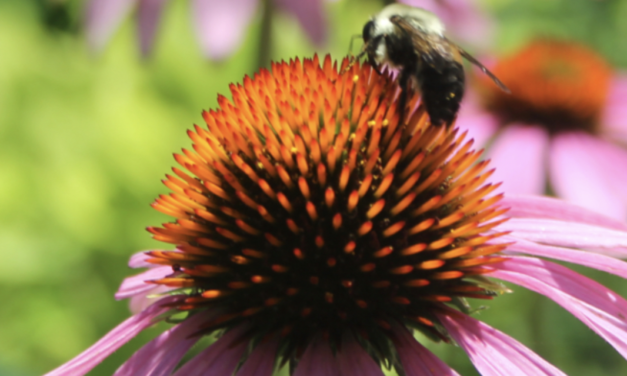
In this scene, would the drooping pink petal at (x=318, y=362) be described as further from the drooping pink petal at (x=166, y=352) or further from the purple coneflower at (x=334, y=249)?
the drooping pink petal at (x=166, y=352)

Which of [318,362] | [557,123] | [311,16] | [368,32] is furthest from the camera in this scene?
[557,123]

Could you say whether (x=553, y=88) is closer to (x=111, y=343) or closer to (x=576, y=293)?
(x=576, y=293)

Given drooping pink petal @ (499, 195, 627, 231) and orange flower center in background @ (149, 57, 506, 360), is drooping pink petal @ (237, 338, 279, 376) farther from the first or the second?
drooping pink petal @ (499, 195, 627, 231)

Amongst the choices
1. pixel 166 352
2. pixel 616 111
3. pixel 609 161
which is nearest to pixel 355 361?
pixel 166 352

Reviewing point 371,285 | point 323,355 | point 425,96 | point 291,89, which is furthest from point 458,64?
point 323,355

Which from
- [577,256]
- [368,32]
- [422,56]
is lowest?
[577,256]

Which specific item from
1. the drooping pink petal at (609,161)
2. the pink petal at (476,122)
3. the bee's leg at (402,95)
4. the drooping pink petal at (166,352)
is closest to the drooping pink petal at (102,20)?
the bee's leg at (402,95)

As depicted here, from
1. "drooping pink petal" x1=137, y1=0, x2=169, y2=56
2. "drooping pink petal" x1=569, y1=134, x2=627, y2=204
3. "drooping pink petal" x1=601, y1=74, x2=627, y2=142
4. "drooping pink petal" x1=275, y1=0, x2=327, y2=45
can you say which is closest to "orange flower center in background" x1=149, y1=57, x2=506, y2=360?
"drooping pink petal" x1=275, y1=0, x2=327, y2=45
